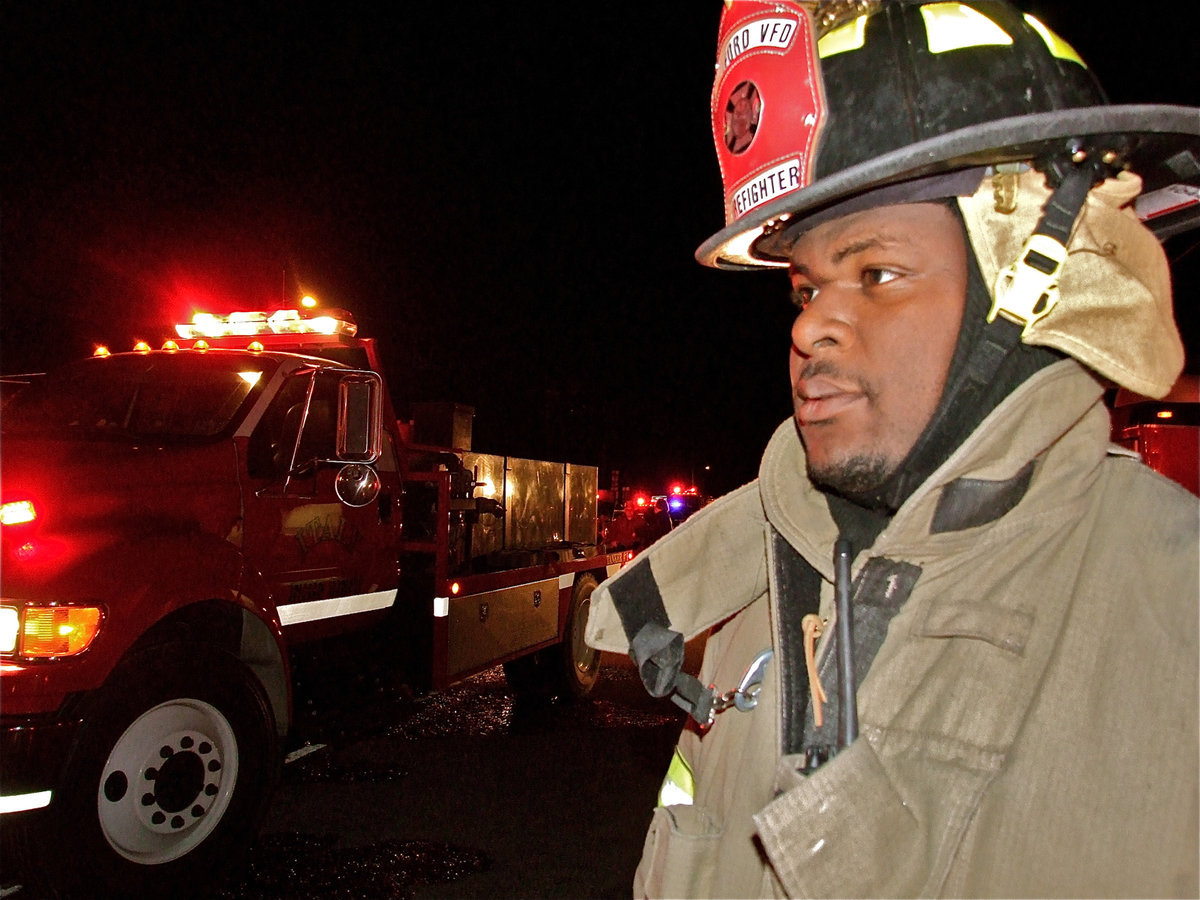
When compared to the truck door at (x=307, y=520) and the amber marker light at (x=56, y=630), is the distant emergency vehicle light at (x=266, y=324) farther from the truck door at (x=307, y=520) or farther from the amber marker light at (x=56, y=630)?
the amber marker light at (x=56, y=630)

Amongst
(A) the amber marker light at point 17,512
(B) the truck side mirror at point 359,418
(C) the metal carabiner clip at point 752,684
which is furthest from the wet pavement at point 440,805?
(C) the metal carabiner clip at point 752,684

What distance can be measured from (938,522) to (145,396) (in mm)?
4315

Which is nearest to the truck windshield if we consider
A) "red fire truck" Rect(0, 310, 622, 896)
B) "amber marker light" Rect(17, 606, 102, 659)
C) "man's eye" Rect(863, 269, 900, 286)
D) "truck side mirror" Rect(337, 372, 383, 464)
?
"red fire truck" Rect(0, 310, 622, 896)

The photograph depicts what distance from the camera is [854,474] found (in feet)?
4.13

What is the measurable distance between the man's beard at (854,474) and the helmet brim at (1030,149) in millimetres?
432

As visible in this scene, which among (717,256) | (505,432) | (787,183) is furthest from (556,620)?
(505,432)

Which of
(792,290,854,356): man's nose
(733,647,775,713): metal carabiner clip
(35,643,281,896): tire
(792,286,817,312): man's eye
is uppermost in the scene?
(792,286,817,312): man's eye

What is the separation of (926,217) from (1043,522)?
551 mm

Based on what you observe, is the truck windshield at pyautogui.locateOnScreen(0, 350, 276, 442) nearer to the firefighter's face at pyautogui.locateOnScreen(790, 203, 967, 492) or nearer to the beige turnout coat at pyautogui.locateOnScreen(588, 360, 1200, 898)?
the firefighter's face at pyautogui.locateOnScreen(790, 203, 967, 492)

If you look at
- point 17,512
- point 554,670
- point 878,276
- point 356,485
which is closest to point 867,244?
point 878,276

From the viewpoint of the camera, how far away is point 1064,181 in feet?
3.94

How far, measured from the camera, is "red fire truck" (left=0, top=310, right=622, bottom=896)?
3.00m

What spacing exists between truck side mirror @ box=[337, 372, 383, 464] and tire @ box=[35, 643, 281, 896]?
1.21 metres

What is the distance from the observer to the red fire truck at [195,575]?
3.00 m
